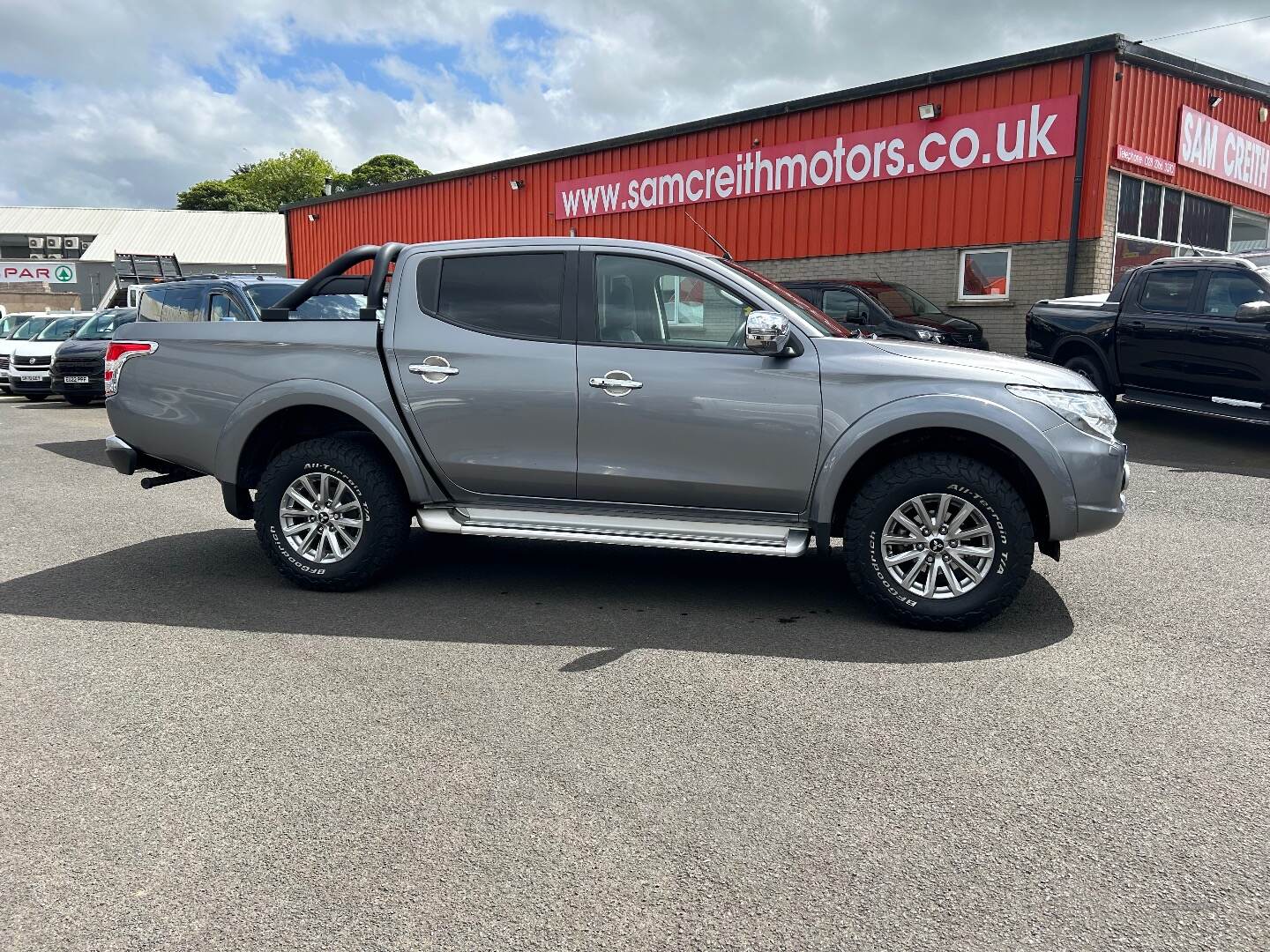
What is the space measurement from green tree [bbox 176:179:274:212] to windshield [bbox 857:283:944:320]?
8946cm

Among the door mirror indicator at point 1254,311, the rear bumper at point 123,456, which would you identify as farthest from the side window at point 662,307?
the door mirror indicator at point 1254,311

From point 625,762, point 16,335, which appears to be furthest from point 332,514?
point 16,335

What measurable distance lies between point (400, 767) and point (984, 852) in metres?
1.84

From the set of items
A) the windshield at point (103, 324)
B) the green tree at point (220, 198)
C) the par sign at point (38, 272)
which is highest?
the green tree at point (220, 198)

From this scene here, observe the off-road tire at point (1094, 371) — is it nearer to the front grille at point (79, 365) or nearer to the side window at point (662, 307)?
the side window at point (662, 307)

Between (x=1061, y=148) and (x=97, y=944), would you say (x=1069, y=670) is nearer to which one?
(x=97, y=944)

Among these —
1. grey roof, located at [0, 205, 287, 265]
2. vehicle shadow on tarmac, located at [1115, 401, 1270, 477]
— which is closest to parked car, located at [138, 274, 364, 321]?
vehicle shadow on tarmac, located at [1115, 401, 1270, 477]

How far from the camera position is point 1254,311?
9.66 meters

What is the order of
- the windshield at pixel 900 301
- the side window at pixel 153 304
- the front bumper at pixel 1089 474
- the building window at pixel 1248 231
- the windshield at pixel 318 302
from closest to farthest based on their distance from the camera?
the front bumper at pixel 1089 474, the windshield at pixel 318 302, the side window at pixel 153 304, the windshield at pixel 900 301, the building window at pixel 1248 231

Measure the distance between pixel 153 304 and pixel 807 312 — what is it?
8904 mm

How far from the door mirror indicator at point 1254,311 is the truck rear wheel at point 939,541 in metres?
6.50

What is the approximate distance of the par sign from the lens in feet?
189

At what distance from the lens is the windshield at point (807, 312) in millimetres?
5168

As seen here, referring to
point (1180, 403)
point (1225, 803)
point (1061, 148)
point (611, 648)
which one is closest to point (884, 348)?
point (611, 648)
